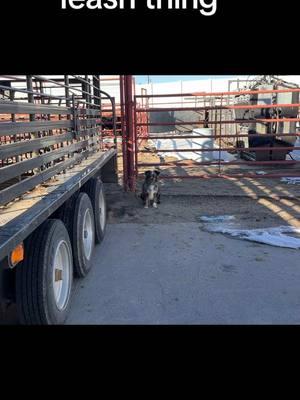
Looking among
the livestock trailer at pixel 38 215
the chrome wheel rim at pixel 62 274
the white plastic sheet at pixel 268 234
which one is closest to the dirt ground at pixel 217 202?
the white plastic sheet at pixel 268 234

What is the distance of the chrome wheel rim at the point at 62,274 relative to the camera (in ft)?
10.4

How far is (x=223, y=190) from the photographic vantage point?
840 centimetres

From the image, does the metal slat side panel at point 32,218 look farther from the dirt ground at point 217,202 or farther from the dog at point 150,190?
the dog at point 150,190

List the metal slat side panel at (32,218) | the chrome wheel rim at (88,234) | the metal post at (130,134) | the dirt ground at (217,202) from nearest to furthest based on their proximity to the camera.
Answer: the metal slat side panel at (32,218)
the chrome wheel rim at (88,234)
the dirt ground at (217,202)
the metal post at (130,134)

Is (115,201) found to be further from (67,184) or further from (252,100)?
(252,100)

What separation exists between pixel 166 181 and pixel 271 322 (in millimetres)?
6208

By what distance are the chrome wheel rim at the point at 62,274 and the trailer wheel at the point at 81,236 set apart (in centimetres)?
40

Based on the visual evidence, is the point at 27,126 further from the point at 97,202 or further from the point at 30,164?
the point at 97,202

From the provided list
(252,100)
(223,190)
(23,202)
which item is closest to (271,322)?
(23,202)

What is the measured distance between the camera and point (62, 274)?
343cm

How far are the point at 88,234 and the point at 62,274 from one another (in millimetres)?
1217

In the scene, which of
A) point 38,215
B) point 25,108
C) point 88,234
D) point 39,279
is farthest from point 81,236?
point 25,108

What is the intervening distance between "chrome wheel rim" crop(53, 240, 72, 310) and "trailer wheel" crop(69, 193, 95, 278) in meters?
0.40

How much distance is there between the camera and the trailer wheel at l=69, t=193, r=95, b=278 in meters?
3.89
